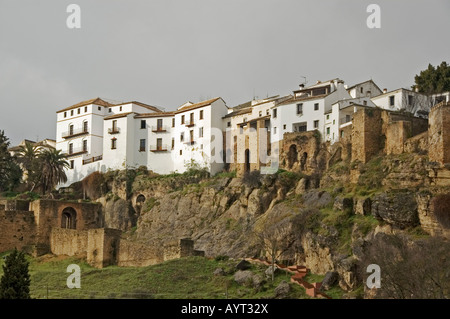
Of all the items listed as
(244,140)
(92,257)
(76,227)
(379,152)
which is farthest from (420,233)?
(76,227)

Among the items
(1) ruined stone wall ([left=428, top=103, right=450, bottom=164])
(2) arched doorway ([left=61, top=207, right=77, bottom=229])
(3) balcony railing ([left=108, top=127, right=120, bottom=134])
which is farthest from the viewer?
(3) balcony railing ([left=108, top=127, right=120, bottom=134])

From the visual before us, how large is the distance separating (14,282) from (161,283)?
12.9m

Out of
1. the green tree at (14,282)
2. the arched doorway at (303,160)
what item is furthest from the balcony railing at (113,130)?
the green tree at (14,282)

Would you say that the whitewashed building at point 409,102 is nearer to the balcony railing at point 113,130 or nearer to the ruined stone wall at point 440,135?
the ruined stone wall at point 440,135

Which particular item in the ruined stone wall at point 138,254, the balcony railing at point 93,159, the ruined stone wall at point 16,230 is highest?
the balcony railing at point 93,159

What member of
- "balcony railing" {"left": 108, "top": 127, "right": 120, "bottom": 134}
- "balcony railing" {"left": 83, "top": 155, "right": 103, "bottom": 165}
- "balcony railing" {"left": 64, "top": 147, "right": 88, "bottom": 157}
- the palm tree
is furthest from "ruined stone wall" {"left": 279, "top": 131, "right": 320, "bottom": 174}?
the palm tree

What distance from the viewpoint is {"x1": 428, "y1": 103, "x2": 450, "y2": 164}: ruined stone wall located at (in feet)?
174

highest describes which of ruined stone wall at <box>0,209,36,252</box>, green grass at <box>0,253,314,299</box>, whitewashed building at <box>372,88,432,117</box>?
whitewashed building at <box>372,88,432,117</box>

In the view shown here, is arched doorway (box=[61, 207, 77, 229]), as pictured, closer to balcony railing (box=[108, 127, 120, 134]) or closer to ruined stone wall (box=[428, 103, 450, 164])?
balcony railing (box=[108, 127, 120, 134])

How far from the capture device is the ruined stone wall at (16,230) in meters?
68.6

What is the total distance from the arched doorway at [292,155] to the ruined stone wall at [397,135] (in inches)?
481

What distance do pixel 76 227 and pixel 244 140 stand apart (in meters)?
18.2

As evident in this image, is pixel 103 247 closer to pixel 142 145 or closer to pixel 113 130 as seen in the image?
pixel 142 145

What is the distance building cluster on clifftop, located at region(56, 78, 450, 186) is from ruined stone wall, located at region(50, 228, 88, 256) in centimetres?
1705
